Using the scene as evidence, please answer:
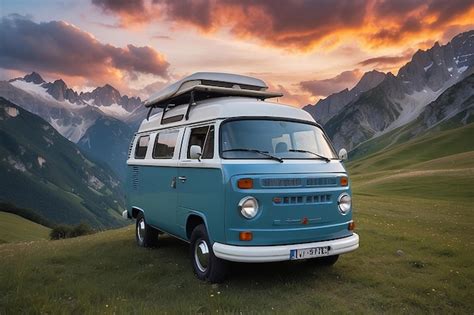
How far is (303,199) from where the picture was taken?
797 cm

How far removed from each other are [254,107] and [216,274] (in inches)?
134

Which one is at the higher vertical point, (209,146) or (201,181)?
(209,146)

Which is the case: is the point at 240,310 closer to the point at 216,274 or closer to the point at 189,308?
the point at 189,308

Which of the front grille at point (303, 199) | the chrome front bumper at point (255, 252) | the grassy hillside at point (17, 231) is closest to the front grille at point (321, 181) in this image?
the front grille at point (303, 199)

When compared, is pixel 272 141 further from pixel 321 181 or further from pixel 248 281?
pixel 248 281

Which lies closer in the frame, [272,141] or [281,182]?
[281,182]

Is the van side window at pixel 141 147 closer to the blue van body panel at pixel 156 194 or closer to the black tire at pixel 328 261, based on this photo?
the blue van body panel at pixel 156 194

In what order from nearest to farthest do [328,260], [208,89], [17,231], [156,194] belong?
[328,260] < [208,89] < [156,194] < [17,231]

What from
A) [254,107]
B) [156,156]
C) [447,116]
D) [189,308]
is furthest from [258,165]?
[447,116]

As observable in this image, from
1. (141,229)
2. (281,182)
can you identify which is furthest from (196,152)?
(141,229)

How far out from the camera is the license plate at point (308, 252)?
302 inches

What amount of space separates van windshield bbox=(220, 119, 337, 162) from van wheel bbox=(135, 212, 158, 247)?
471 centimetres

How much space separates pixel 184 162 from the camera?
9.28 meters

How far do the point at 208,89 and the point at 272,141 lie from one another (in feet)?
6.91
